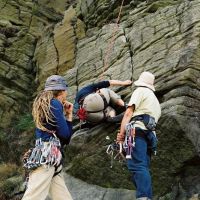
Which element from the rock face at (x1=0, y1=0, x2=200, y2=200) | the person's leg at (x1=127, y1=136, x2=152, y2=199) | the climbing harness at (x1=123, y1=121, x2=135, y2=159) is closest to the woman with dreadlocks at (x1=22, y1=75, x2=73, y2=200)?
the climbing harness at (x1=123, y1=121, x2=135, y2=159)

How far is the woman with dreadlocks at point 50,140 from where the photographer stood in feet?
31.6

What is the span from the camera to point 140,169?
988cm

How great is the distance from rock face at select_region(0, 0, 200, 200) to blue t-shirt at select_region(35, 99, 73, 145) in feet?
12.2

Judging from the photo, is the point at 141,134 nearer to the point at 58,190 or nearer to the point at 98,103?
the point at 58,190

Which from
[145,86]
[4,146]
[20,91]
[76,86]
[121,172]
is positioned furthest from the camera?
[20,91]

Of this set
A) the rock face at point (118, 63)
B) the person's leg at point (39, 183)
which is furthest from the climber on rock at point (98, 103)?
the person's leg at point (39, 183)

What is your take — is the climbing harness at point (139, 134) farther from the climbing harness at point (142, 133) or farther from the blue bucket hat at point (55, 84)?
the blue bucket hat at point (55, 84)

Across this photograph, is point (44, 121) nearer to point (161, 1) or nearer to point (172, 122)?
point (172, 122)

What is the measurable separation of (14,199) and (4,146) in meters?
5.24

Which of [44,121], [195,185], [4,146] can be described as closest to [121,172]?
[195,185]

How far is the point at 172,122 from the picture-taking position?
1273cm

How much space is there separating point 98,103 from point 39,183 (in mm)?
3805

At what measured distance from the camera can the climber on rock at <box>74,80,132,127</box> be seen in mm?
12836

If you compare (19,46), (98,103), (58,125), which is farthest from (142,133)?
(19,46)
